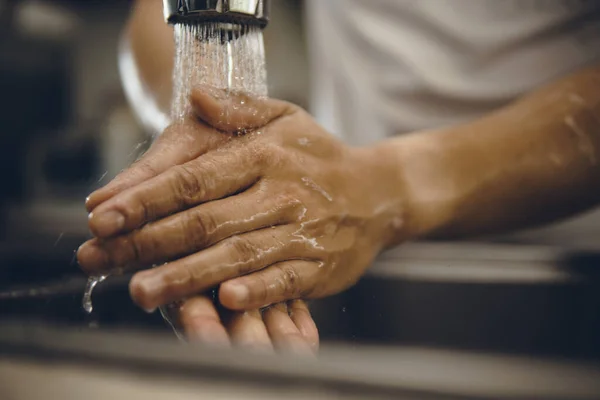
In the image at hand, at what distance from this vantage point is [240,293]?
0.36m

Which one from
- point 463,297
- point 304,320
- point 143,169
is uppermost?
point 143,169

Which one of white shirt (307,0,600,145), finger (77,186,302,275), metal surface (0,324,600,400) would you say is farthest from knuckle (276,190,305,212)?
white shirt (307,0,600,145)

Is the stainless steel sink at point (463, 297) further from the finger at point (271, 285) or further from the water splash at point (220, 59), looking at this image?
the water splash at point (220, 59)

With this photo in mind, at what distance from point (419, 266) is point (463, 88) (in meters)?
0.35

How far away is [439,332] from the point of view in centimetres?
63

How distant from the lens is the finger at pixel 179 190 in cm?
34

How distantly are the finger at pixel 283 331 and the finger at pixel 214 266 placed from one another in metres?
0.03

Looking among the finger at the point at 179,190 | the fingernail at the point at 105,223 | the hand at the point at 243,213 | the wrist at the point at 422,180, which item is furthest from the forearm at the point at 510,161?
the fingernail at the point at 105,223

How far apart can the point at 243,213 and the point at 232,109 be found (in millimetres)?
81

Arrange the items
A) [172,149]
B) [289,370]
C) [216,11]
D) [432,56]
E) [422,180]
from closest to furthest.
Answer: [289,370] < [216,11] < [172,149] < [422,180] < [432,56]

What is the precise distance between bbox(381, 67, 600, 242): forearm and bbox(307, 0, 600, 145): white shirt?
0.56ft

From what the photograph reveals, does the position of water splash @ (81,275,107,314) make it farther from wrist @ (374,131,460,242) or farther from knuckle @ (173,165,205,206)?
wrist @ (374,131,460,242)

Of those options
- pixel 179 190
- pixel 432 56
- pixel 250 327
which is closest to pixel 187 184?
pixel 179 190

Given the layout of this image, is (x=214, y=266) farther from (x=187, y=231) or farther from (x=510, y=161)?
(x=510, y=161)
